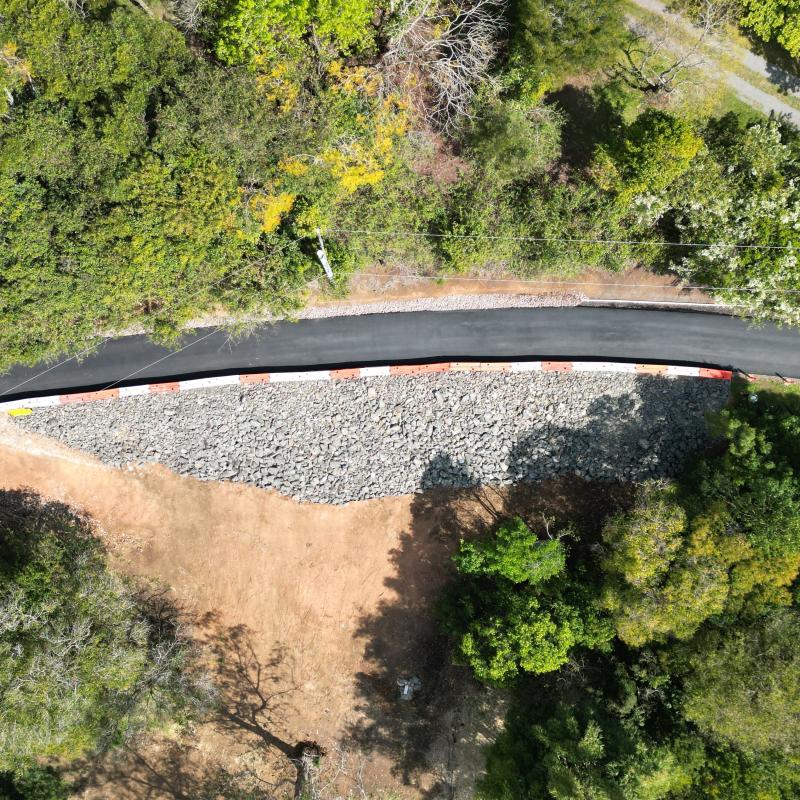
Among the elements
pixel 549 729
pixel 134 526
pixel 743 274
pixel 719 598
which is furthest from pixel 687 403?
pixel 134 526

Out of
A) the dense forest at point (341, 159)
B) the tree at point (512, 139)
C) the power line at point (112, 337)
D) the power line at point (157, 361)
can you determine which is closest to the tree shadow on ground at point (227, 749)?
the power line at point (157, 361)

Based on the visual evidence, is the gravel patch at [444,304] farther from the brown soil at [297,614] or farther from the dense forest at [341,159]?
the brown soil at [297,614]

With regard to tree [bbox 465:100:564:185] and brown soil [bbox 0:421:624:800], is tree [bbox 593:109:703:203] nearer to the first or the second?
tree [bbox 465:100:564:185]

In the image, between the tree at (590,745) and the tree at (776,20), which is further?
the tree at (776,20)

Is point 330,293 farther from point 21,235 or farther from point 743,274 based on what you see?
point 743,274

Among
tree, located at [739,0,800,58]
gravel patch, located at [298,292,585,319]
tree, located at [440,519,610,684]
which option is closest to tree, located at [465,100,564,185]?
gravel patch, located at [298,292,585,319]

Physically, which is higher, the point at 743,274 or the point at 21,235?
the point at 743,274
